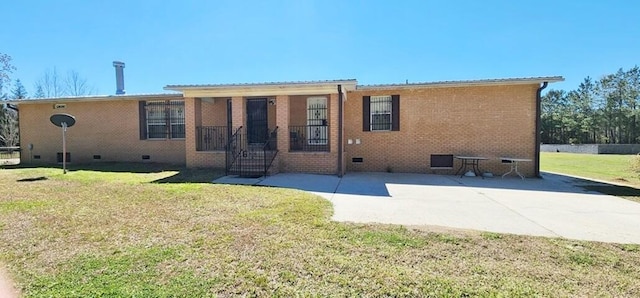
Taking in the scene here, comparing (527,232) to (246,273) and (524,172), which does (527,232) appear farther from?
(524,172)

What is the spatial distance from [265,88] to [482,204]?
681cm

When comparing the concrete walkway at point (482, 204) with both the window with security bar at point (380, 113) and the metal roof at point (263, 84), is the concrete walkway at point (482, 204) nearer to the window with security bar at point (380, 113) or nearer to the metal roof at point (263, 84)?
the window with security bar at point (380, 113)

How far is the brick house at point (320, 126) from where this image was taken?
9.54 meters

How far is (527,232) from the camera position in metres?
4.02

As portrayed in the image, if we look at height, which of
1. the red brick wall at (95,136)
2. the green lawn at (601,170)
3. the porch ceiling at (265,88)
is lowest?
the green lawn at (601,170)

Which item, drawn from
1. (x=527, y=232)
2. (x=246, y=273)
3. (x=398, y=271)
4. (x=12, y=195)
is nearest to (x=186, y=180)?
(x=12, y=195)

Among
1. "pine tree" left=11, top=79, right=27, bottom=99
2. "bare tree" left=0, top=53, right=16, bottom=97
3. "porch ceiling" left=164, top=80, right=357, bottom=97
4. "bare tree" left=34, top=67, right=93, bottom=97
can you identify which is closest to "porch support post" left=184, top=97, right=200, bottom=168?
"porch ceiling" left=164, top=80, right=357, bottom=97

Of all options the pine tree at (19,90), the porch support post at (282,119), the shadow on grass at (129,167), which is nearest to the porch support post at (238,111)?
the porch support post at (282,119)

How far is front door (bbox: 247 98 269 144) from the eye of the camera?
37.0 feet

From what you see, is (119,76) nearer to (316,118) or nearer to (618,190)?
(316,118)

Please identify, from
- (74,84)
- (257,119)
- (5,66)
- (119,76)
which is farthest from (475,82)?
(74,84)

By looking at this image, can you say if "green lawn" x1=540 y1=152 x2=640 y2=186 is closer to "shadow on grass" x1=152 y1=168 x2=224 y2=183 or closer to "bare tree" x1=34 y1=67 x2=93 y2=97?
"shadow on grass" x1=152 y1=168 x2=224 y2=183

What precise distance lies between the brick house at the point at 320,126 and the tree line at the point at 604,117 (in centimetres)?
4138

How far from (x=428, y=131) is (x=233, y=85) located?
266 inches
